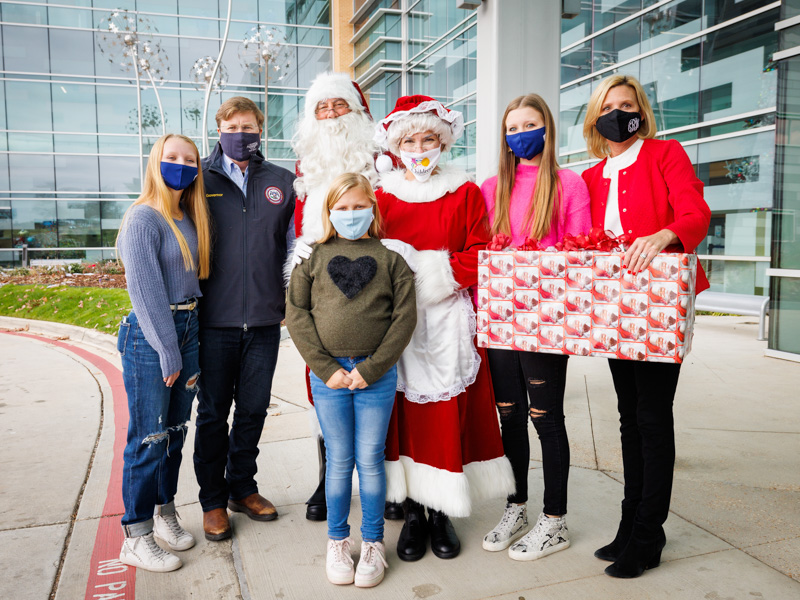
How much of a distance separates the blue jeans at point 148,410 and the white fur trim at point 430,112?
1.31 metres

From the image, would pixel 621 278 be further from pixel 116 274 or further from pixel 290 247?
pixel 116 274

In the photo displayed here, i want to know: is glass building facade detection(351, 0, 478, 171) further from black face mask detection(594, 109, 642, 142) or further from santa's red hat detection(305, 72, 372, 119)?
black face mask detection(594, 109, 642, 142)

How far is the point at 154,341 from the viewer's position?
2.71m

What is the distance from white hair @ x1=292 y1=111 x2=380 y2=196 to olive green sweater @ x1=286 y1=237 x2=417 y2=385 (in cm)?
67

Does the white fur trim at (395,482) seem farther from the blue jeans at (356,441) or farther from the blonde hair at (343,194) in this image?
the blonde hair at (343,194)

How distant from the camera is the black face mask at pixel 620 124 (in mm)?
2635

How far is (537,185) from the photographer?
9.24 ft

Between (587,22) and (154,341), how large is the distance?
13983 mm

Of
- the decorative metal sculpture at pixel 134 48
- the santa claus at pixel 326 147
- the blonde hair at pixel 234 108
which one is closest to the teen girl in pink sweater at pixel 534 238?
the santa claus at pixel 326 147

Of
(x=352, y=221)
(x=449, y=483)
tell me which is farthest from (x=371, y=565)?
(x=352, y=221)

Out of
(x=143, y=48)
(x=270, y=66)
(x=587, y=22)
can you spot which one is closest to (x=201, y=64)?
(x=143, y=48)

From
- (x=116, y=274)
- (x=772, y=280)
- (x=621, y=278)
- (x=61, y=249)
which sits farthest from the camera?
(x=61, y=249)

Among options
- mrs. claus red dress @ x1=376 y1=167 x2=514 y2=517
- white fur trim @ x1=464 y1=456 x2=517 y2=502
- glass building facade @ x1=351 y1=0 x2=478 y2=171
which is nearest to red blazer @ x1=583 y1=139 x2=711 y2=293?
mrs. claus red dress @ x1=376 y1=167 x2=514 y2=517

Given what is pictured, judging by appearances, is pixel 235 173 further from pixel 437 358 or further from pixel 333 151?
pixel 437 358
